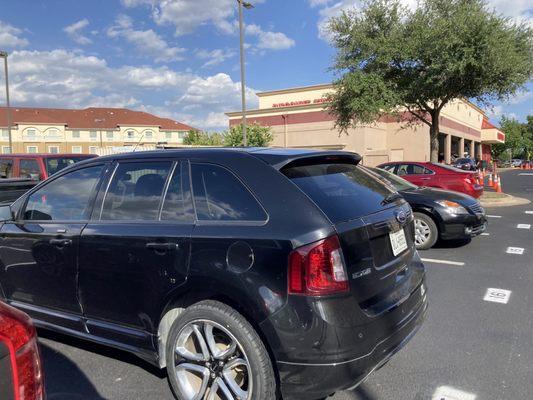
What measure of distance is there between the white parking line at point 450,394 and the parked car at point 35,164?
29.8 ft

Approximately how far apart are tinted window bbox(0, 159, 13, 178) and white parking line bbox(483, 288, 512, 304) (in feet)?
34.6

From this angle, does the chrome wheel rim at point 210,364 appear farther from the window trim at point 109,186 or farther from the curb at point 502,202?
the curb at point 502,202

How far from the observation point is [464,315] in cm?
454

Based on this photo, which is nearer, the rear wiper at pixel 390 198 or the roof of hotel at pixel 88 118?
the rear wiper at pixel 390 198

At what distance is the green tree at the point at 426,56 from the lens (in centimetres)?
1451

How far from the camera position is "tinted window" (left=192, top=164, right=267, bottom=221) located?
9.11 feet

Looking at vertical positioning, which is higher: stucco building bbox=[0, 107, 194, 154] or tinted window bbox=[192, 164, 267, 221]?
stucco building bbox=[0, 107, 194, 154]

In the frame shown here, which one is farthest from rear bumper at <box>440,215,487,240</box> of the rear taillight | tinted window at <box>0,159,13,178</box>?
tinted window at <box>0,159,13,178</box>

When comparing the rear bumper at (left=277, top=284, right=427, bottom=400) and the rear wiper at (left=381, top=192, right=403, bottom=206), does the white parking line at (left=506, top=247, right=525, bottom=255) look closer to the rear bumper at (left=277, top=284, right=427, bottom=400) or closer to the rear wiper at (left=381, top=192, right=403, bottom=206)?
the rear wiper at (left=381, top=192, right=403, bottom=206)

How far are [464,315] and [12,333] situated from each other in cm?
424

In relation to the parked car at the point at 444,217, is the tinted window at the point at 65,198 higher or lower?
higher

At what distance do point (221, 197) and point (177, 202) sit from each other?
36 centimetres

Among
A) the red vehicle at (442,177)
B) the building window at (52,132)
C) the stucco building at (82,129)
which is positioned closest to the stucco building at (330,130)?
A: the red vehicle at (442,177)

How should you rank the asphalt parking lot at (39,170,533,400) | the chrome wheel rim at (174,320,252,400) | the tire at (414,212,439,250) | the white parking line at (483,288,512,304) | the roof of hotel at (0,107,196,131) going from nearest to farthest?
1. the chrome wheel rim at (174,320,252,400)
2. the asphalt parking lot at (39,170,533,400)
3. the white parking line at (483,288,512,304)
4. the tire at (414,212,439,250)
5. the roof of hotel at (0,107,196,131)
